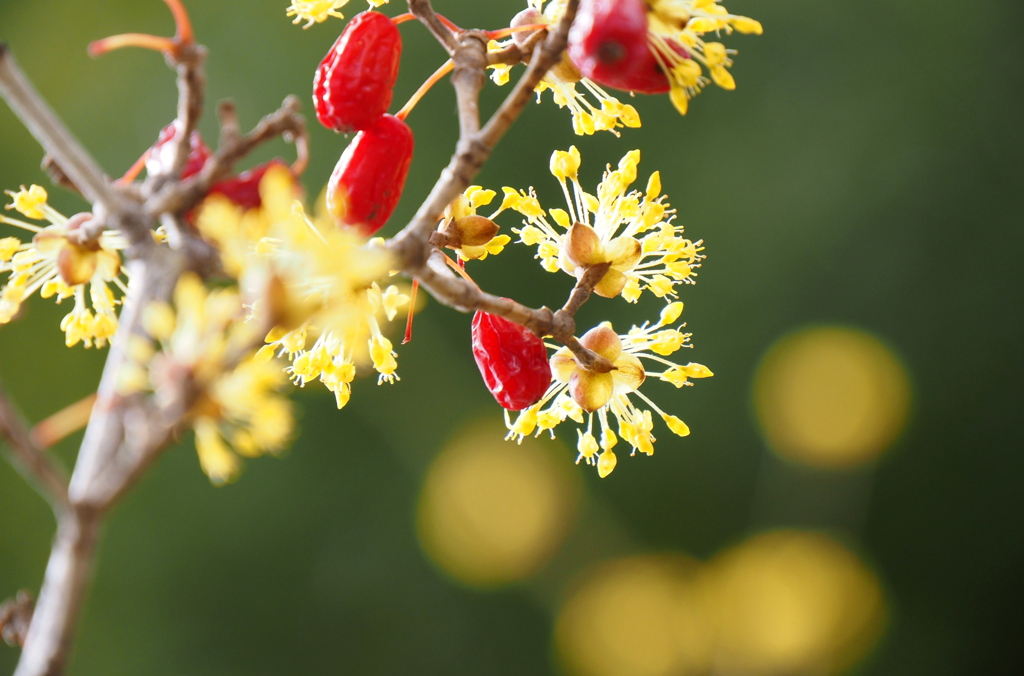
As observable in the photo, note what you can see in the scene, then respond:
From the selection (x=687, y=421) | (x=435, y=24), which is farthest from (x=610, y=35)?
(x=687, y=421)

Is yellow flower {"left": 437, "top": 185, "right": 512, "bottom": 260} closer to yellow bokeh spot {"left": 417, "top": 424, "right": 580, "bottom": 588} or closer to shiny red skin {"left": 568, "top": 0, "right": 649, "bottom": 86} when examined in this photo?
shiny red skin {"left": 568, "top": 0, "right": 649, "bottom": 86}

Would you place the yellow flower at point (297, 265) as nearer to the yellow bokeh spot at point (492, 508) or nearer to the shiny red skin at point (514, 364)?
the shiny red skin at point (514, 364)

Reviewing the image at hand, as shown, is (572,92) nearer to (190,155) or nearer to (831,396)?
(190,155)

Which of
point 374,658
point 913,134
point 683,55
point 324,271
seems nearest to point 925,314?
point 913,134

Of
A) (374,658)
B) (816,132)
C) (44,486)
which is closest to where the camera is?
(44,486)

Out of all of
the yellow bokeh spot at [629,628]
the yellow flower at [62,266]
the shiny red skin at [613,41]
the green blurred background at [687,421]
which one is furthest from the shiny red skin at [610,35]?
the yellow bokeh spot at [629,628]

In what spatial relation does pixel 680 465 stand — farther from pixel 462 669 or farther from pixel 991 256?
pixel 991 256

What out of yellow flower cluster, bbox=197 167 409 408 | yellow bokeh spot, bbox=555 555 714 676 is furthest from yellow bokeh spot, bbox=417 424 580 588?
yellow flower cluster, bbox=197 167 409 408

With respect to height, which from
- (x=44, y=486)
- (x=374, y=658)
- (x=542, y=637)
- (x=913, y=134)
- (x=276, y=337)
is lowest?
(x=542, y=637)
